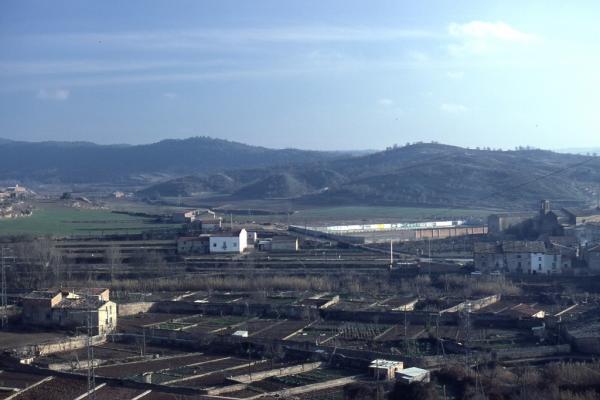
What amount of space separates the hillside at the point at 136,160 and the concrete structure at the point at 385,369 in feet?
281

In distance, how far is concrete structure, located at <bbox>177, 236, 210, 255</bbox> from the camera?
2845 cm

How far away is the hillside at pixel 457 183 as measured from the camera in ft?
163

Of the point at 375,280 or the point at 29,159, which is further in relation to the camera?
the point at 29,159

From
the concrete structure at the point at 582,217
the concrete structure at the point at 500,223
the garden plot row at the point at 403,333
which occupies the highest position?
the concrete structure at the point at 582,217

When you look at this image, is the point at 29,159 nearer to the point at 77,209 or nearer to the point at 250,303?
the point at 77,209

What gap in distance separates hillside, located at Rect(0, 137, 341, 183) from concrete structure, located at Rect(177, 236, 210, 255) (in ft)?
231

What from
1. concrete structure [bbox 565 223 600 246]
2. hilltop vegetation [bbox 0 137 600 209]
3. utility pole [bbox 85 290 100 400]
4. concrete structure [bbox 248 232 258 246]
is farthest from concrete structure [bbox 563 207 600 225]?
utility pole [bbox 85 290 100 400]

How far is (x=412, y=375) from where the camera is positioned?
523 inches

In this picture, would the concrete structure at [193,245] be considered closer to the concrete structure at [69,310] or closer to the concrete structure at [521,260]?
the concrete structure at [521,260]

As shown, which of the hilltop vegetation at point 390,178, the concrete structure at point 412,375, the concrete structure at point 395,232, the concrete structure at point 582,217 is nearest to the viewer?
the concrete structure at point 412,375

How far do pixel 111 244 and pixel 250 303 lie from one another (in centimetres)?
1066

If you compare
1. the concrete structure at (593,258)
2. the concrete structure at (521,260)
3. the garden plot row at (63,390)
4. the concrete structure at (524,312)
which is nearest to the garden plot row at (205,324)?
the garden plot row at (63,390)

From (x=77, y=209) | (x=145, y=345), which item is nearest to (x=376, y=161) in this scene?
(x=77, y=209)

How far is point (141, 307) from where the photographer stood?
66.0 feet
